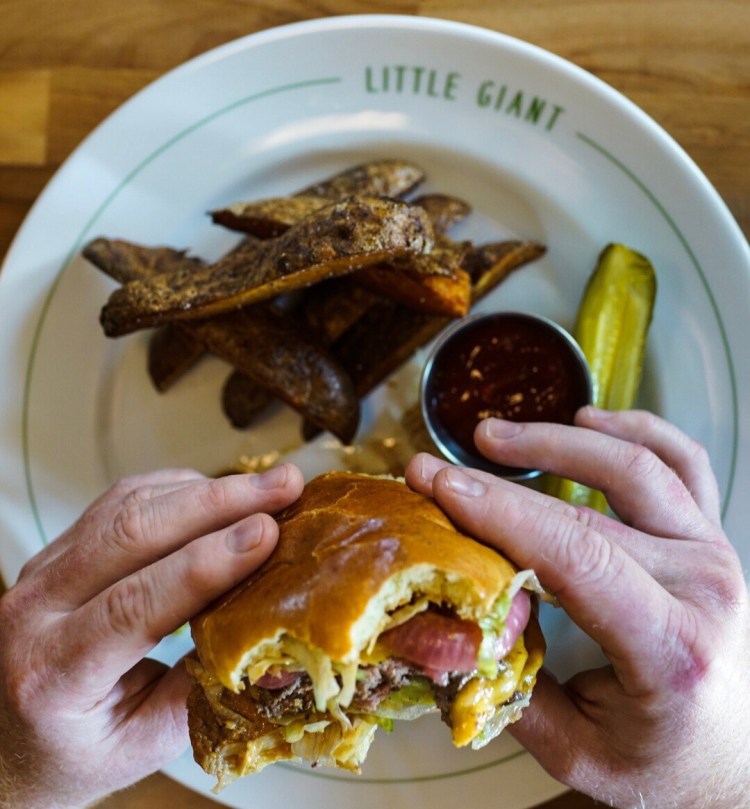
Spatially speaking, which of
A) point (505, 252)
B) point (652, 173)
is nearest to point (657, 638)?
point (505, 252)

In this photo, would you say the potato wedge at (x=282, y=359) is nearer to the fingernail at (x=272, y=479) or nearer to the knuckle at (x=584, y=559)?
the fingernail at (x=272, y=479)

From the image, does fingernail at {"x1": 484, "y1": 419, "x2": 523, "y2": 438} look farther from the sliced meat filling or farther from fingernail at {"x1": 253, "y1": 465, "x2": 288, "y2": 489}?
the sliced meat filling

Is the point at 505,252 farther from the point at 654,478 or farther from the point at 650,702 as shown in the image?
the point at 650,702

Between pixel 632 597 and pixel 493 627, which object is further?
pixel 632 597

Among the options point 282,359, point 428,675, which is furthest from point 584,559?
point 282,359

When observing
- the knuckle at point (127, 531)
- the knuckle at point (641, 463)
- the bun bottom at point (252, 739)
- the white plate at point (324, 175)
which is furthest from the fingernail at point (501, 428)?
the knuckle at point (127, 531)

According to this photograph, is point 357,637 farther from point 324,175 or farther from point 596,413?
point 324,175

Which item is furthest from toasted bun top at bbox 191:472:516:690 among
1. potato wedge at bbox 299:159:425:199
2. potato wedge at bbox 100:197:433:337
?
potato wedge at bbox 299:159:425:199
